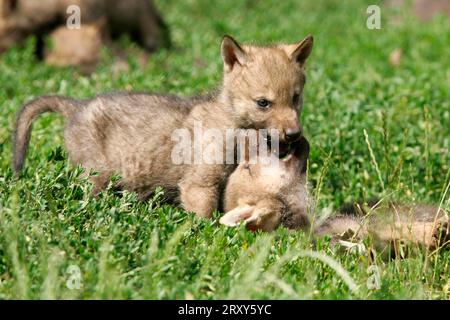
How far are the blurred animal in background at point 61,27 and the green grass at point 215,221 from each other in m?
0.27

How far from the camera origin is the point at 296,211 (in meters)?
5.41

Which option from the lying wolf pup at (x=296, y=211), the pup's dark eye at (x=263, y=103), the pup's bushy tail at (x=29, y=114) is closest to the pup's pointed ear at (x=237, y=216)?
the lying wolf pup at (x=296, y=211)

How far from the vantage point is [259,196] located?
543 centimetres

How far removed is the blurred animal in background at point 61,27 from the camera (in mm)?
9484

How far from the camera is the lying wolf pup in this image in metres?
5.09

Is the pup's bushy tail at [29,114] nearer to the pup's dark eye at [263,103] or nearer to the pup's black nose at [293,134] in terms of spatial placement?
the pup's dark eye at [263,103]

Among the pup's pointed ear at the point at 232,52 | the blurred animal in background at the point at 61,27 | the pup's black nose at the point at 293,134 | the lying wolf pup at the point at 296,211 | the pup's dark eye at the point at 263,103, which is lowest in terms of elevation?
the lying wolf pup at the point at 296,211

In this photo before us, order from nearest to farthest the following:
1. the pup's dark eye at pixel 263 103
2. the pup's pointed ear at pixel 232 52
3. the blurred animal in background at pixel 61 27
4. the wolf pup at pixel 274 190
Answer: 1. the wolf pup at pixel 274 190
2. the pup's dark eye at pixel 263 103
3. the pup's pointed ear at pixel 232 52
4. the blurred animal in background at pixel 61 27

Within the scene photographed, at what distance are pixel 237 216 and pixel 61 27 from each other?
5.21 m

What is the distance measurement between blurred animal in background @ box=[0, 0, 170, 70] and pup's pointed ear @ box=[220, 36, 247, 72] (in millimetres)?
4022

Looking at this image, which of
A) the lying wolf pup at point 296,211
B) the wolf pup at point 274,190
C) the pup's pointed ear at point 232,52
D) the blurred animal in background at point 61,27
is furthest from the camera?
the blurred animal in background at point 61,27

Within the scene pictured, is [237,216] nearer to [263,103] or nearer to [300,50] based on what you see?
[263,103]

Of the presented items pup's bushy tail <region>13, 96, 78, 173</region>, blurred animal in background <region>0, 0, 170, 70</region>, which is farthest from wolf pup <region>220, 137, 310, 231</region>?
blurred animal in background <region>0, 0, 170, 70</region>

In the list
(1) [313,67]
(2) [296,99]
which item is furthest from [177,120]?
(1) [313,67]
